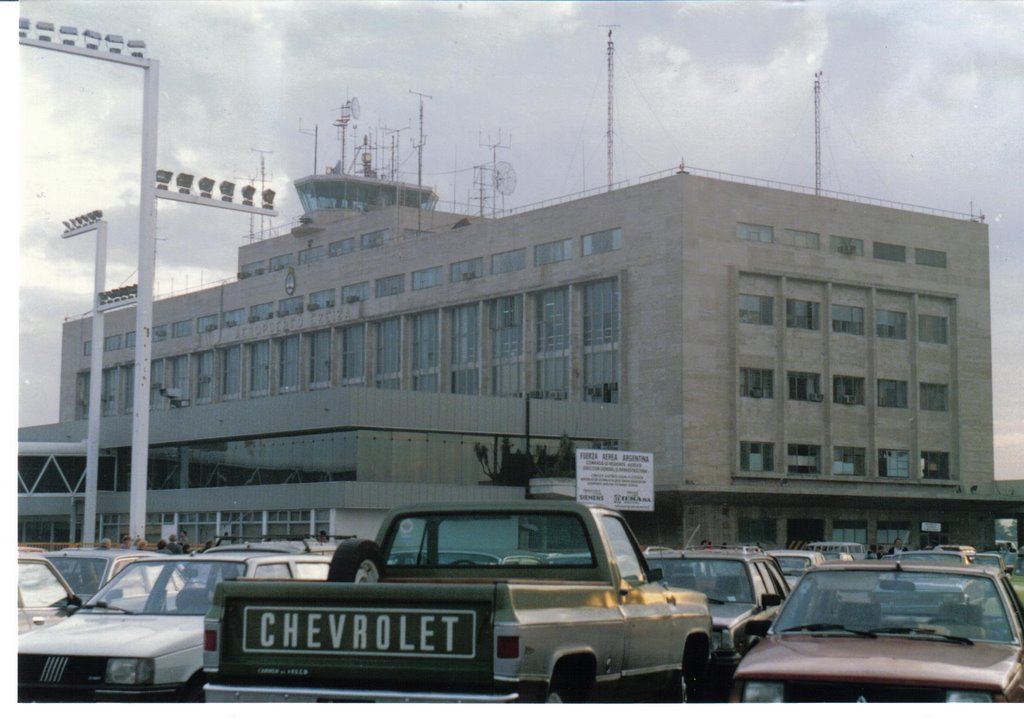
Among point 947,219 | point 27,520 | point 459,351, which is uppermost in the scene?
point 947,219

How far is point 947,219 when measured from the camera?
2879 inches

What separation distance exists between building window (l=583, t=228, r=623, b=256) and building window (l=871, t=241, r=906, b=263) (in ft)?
45.1

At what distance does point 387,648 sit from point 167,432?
189 feet

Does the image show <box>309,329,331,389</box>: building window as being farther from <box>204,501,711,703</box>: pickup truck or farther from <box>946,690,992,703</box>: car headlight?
<box>946,690,992,703</box>: car headlight

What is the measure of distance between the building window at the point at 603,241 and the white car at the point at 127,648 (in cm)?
5695

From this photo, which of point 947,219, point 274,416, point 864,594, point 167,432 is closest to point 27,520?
point 167,432

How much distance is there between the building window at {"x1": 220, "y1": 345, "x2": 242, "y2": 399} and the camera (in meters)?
90.1

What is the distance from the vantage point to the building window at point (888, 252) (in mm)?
70938

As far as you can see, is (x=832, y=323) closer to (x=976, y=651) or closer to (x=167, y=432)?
(x=167, y=432)

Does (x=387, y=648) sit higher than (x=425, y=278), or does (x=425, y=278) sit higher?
(x=425, y=278)

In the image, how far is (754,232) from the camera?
67.8m

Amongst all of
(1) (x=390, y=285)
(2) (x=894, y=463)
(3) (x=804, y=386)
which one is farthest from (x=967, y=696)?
(1) (x=390, y=285)

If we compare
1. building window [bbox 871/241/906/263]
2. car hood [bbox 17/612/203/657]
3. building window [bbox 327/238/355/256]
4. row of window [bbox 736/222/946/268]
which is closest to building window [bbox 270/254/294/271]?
building window [bbox 327/238/355/256]

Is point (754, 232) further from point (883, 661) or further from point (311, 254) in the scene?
point (883, 661)
